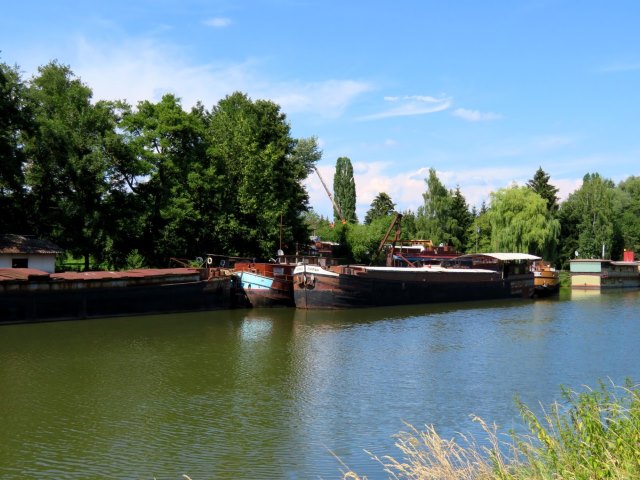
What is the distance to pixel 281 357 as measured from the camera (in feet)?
86.3

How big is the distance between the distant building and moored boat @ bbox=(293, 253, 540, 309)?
1583 centimetres

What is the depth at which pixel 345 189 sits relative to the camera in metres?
98.2

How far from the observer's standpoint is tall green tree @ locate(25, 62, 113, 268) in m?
44.3

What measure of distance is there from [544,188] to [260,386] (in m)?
77.8

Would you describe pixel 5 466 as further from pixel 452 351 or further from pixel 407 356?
A: pixel 452 351

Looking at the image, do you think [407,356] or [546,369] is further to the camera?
[407,356]

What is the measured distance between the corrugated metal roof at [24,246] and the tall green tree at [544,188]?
69.4 meters

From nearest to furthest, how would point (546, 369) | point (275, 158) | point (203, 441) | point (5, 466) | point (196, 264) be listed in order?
point (5, 466) < point (203, 441) < point (546, 369) < point (196, 264) < point (275, 158)

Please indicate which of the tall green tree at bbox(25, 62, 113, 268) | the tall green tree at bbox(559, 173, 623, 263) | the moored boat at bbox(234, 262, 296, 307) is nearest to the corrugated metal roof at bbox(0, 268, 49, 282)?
the tall green tree at bbox(25, 62, 113, 268)

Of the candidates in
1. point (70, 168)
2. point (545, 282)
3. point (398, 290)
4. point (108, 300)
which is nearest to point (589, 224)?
point (545, 282)

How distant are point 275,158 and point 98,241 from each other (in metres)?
18.0

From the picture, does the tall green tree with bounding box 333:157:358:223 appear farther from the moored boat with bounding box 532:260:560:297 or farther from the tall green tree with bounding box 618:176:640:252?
the tall green tree with bounding box 618:176:640:252

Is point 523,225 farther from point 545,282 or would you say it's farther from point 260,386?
point 260,386

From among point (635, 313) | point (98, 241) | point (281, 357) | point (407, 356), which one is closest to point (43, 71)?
point (98, 241)
